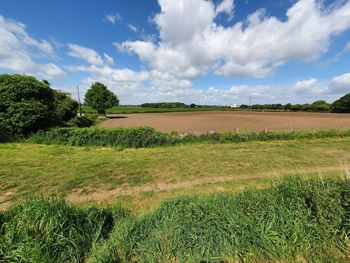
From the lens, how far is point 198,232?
125 inches

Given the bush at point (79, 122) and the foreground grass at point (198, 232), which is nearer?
the foreground grass at point (198, 232)

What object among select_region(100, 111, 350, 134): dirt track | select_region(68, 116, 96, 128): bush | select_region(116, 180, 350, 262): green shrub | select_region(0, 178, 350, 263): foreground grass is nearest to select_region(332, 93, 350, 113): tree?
select_region(100, 111, 350, 134): dirt track

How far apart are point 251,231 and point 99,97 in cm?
5085

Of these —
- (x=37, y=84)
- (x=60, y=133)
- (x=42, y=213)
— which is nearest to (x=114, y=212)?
(x=42, y=213)

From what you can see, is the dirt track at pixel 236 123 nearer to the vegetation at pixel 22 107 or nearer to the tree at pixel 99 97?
the tree at pixel 99 97

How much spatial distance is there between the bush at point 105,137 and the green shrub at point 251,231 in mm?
9850

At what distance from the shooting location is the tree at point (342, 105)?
2610 inches

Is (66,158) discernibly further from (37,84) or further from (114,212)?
(37,84)

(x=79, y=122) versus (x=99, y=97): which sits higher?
(x=99, y=97)

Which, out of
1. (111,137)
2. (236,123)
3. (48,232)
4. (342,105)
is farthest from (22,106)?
(342,105)

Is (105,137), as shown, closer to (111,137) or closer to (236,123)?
(111,137)

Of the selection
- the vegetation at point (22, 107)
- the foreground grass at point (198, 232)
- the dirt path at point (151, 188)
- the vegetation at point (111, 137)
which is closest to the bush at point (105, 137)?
the vegetation at point (111, 137)

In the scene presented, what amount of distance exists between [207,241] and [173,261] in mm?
612

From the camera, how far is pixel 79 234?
3.24 metres
